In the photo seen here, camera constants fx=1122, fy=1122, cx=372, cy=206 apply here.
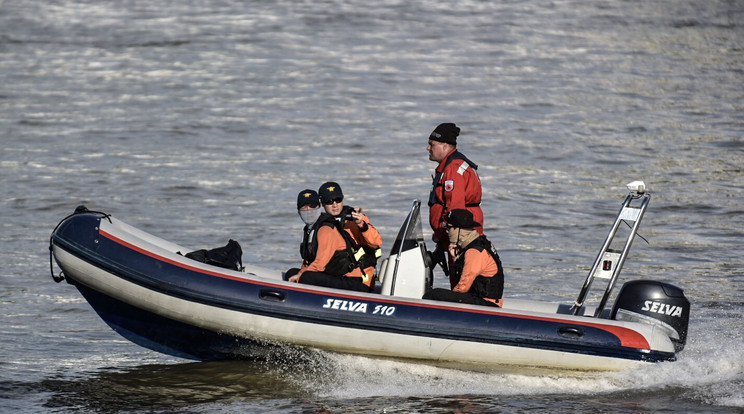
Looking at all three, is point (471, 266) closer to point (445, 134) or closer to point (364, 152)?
point (445, 134)

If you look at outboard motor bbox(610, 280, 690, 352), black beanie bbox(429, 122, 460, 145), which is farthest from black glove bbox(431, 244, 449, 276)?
outboard motor bbox(610, 280, 690, 352)

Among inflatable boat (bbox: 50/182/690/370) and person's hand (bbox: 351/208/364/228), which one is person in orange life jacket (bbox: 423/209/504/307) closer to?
inflatable boat (bbox: 50/182/690/370)

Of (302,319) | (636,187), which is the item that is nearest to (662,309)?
(636,187)

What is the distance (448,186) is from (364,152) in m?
7.21

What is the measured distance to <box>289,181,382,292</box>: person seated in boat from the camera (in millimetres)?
7008

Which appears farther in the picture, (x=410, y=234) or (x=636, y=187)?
(x=410, y=234)

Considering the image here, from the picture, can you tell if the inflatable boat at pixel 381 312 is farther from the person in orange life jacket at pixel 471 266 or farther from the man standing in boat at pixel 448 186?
the man standing in boat at pixel 448 186

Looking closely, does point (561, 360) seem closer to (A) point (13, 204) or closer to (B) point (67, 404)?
(B) point (67, 404)

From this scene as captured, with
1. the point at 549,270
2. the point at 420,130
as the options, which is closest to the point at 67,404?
the point at 549,270

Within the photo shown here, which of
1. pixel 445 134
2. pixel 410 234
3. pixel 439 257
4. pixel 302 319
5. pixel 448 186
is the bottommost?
pixel 302 319

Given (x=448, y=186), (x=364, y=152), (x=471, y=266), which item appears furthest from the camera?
→ (x=364, y=152)

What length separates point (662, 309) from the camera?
6.81 metres

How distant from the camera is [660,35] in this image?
21000 millimetres

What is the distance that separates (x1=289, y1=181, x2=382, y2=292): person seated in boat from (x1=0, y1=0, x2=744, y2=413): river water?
0.48 m
